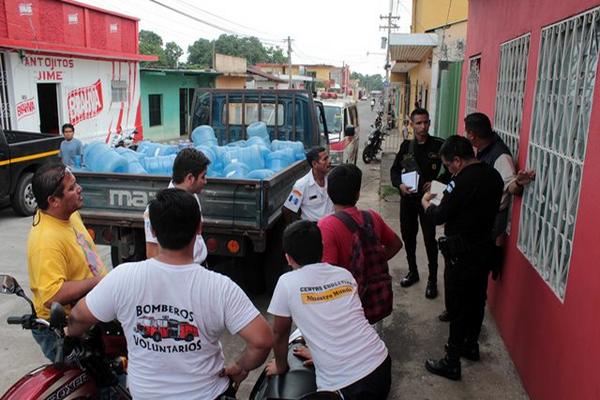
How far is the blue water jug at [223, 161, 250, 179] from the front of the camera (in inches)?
191

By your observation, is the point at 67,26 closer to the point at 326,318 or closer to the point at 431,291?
the point at 431,291

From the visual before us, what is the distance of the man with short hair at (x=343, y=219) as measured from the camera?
2.62 m

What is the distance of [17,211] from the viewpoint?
8398mm

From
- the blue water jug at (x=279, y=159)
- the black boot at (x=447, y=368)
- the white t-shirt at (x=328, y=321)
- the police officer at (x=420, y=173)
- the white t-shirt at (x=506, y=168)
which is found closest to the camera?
the white t-shirt at (x=328, y=321)

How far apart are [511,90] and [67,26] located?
14218mm

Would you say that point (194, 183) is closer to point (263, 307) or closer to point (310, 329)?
point (310, 329)

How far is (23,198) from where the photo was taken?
330 inches

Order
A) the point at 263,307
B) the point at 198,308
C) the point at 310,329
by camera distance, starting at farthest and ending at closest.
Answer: the point at 263,307 → the point at 310,329 → the point at 198,308

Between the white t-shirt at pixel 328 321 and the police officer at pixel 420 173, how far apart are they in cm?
289

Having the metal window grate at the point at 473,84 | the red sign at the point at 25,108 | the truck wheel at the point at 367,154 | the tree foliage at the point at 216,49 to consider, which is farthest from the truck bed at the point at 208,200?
the tree foliage at the point at 216,49

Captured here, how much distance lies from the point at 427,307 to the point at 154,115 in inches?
783

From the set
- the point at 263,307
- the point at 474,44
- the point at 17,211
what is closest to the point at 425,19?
the point at 474,44

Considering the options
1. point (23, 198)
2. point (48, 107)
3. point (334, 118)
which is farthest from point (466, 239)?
point (48, 107)

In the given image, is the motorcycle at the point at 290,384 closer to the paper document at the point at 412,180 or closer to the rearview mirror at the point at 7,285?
the rearview mirror at the point at 7,285
